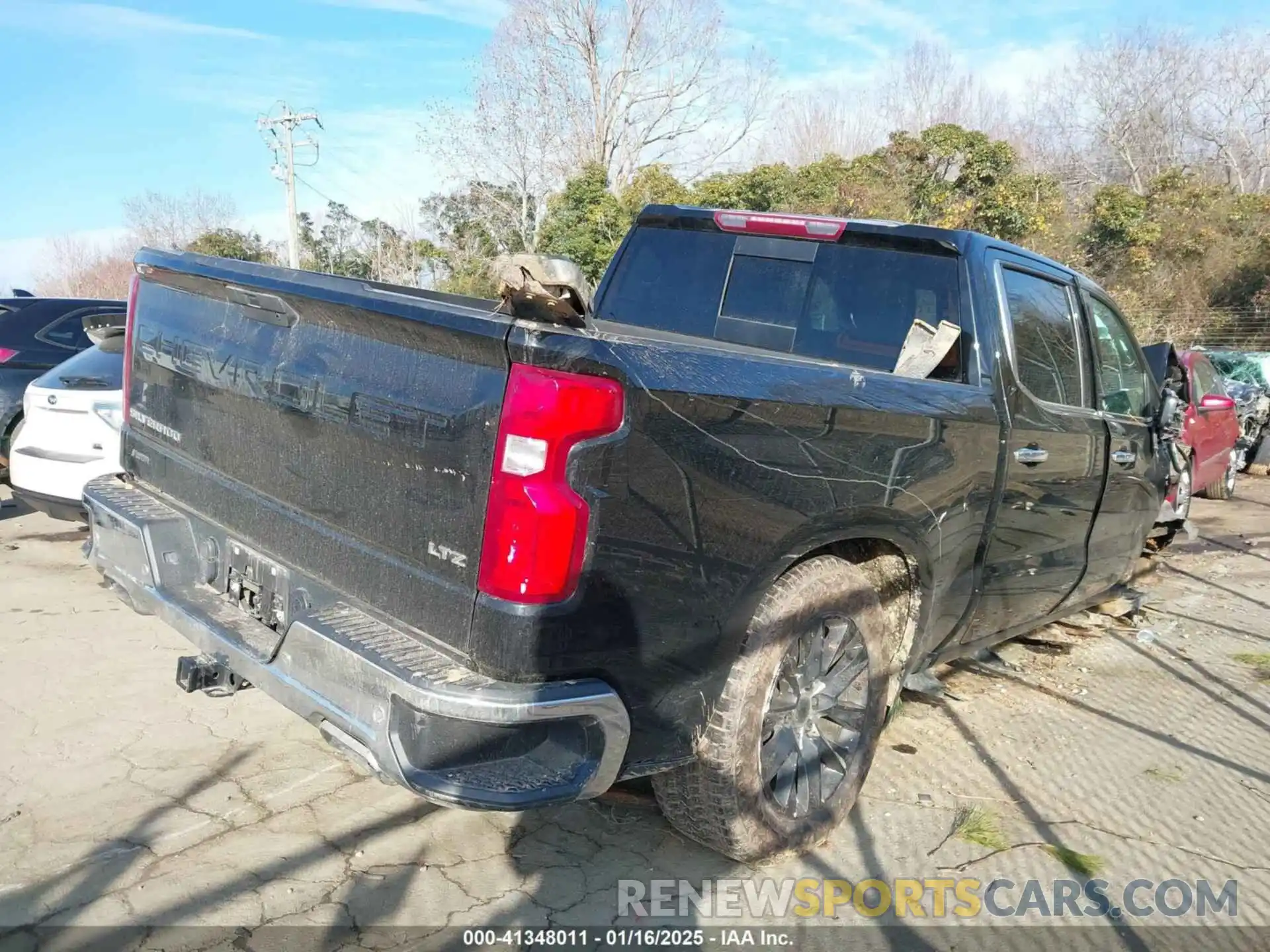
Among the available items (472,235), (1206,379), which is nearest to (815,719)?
(1206,379)

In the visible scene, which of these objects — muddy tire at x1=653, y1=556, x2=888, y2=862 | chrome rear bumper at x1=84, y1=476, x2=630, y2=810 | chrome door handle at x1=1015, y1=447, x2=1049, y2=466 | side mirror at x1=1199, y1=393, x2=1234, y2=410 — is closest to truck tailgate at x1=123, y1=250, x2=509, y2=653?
chrome rear bumper at x1=84, y1=476, x2=630, y2=810

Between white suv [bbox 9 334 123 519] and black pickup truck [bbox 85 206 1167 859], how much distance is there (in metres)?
2.60

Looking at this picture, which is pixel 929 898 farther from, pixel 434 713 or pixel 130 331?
pixel 130 331

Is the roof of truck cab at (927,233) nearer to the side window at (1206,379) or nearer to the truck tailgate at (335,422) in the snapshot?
the truck tailgate at (335,422)

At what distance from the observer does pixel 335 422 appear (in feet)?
8.72

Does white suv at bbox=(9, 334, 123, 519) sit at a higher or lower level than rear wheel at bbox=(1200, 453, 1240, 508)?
lower

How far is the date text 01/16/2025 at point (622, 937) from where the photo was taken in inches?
105

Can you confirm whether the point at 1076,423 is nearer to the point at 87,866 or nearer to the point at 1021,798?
the point at 1021,798

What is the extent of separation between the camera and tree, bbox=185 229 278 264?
33.2m

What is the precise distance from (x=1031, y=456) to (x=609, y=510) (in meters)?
2.23

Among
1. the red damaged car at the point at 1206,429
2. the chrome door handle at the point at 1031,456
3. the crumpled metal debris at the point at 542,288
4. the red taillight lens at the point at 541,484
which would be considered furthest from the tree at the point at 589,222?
the red taillight lens at the point at 541,484

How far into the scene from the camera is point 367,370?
2.57 meters

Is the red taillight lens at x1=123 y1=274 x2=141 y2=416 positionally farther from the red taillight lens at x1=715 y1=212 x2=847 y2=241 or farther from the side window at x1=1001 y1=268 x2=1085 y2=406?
the side window at x1=1001 y1=268 x2=1085 y2=406

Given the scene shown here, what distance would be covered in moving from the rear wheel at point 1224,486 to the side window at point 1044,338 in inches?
305
